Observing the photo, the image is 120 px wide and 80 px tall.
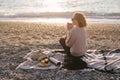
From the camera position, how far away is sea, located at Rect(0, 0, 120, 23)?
22.9 meters

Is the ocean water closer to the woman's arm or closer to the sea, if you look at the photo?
the sea

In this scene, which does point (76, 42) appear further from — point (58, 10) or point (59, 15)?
point (58, 10)

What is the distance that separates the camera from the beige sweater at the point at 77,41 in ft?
29.5

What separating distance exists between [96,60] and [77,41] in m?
0.84

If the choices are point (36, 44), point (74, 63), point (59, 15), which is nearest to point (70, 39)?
point (74, 63)

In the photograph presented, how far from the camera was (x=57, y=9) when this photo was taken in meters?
28.0

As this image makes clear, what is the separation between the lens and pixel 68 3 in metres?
32.5

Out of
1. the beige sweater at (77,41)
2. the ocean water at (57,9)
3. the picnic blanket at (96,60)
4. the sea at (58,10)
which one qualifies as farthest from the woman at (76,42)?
the ocean water at (57,9)

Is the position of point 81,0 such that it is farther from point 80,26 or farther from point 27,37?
point 80,26

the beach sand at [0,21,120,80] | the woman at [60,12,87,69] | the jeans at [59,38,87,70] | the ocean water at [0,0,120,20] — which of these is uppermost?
the woman at [60,12,87,69]

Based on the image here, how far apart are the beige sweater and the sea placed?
39.5 feet

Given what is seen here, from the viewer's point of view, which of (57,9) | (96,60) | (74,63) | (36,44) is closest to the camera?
(74,63)

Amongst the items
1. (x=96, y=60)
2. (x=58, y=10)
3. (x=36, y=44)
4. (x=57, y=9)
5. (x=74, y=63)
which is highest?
(x=74, y=63)

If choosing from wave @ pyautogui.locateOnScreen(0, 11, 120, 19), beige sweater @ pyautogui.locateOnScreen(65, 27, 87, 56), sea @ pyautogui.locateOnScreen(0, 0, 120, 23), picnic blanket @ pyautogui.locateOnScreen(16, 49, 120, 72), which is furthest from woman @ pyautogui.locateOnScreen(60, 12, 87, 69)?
wave @ pyautogui.locateOnScreen(0, 11, 120, 19)
